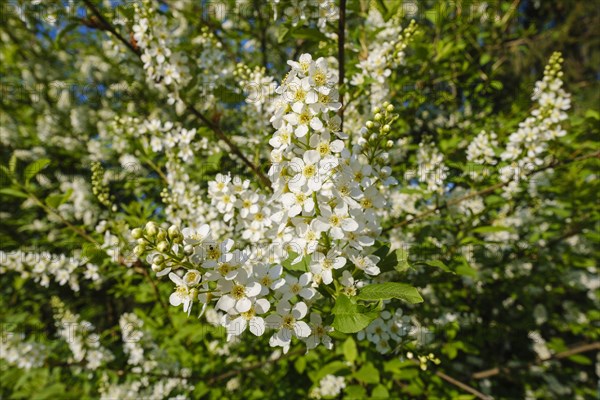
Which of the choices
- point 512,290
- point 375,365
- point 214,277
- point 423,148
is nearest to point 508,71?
point 512,290

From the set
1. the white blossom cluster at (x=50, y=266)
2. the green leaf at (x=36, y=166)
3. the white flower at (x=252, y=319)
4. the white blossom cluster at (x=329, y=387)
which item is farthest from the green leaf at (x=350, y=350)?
the green leaf at (x=36, y=166)

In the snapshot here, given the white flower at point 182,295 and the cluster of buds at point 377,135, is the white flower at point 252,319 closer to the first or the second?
the white flower at point 182,295

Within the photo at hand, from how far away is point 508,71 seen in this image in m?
8.66

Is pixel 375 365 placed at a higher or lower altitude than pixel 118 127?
lower

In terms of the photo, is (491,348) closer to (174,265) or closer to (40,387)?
(174,265)

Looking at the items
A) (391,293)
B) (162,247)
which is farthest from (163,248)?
(391,293)

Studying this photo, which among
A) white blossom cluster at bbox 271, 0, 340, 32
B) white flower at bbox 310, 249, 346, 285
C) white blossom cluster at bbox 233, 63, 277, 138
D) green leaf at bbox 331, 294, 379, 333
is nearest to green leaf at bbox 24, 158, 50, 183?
white blossom cluster at bbox 233, 63, 277, 138

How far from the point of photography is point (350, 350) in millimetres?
2914

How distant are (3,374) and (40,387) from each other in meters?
0.63

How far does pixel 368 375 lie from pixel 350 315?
5.16 feet

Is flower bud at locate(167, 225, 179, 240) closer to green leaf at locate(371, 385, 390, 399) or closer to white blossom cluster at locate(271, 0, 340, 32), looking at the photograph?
white blossom cluster at locate(271, 0, 340, 32)

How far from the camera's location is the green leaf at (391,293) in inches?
60.1

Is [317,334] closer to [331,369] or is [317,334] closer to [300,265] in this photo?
[300,265]

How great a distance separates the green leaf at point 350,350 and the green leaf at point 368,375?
0.11m
